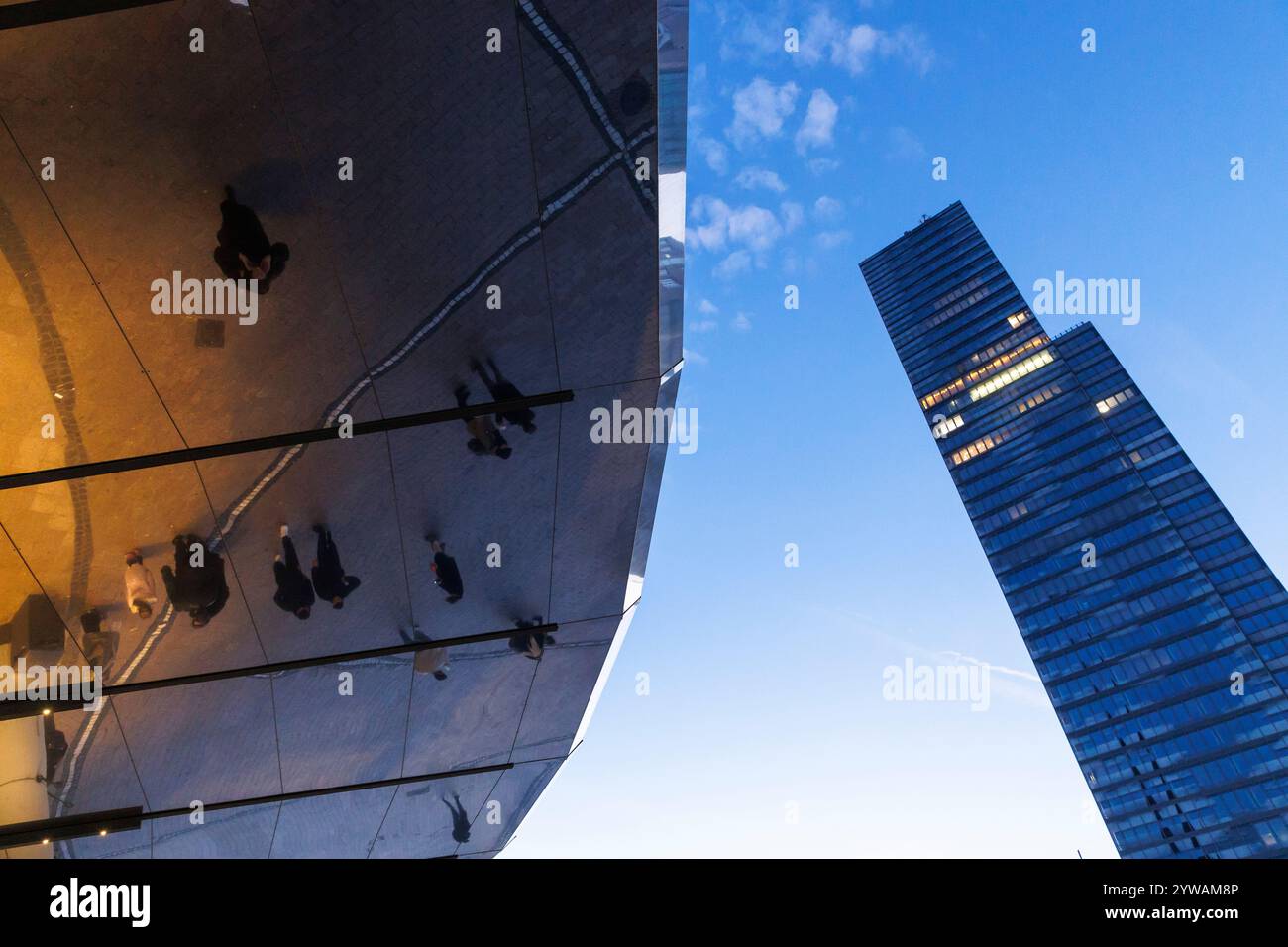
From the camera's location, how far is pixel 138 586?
648 centimetres

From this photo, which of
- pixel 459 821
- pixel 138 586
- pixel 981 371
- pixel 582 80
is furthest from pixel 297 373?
pixel 981 371

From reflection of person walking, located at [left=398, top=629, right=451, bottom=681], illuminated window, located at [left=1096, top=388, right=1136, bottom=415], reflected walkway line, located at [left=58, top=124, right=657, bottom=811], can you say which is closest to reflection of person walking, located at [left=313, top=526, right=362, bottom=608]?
reflected walkway line, located at [left=58, top=124, right=657, bottom=811]

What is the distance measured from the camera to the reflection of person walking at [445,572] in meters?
8.02

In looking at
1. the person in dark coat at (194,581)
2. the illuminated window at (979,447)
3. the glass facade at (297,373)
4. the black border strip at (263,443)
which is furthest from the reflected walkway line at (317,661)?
the illuminated window at (979,447)

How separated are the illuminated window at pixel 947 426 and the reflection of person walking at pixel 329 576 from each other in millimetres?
123347

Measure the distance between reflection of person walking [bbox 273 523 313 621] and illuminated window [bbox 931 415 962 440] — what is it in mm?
123601

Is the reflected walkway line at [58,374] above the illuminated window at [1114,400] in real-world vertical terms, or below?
below

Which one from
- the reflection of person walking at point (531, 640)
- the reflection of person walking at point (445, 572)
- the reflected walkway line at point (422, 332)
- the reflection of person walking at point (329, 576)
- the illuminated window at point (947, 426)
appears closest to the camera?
the reflected walkway line at point (422, 332)

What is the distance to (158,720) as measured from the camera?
25.1 feet

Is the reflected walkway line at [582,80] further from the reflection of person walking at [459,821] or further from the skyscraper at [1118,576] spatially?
the skyscraper at [1118,576]

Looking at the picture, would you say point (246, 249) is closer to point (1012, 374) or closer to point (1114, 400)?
point (1012, 374)

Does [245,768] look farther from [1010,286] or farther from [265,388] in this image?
[1010,286]

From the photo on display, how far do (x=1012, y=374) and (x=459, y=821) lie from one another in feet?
400
